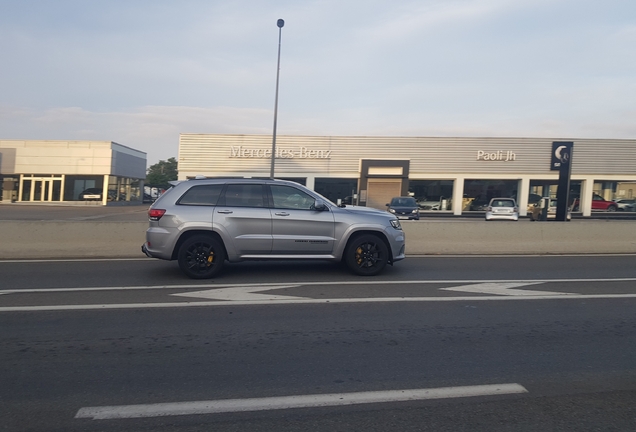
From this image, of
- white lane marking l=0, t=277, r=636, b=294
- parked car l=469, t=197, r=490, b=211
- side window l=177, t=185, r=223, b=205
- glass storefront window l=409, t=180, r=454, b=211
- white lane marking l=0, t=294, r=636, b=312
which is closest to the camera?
white lane marking l=0, t=294, r=636, b=312

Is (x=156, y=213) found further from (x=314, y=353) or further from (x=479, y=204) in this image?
(x=479, y=204)

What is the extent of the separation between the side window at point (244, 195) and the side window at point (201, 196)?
220mm

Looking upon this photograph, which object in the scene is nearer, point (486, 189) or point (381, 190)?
point (486, 189)

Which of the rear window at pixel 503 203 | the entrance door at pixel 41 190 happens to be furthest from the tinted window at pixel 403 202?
the entrance door at pixel 41 190

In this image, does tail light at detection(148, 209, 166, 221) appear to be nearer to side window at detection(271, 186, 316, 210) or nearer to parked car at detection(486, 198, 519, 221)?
side window at detection(271, 186, 316, 210)

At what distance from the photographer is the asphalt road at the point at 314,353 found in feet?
14.4

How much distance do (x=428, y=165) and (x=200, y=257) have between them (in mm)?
33591

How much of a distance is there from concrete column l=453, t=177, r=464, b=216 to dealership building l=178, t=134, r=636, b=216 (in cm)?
8

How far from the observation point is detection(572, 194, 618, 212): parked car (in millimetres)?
41375

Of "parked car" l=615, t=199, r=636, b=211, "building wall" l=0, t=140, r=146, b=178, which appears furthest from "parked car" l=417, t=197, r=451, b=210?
"building wall" l=0, t=140, r=146, b=178

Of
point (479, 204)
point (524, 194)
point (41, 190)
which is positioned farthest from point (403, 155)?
point (41, 190)

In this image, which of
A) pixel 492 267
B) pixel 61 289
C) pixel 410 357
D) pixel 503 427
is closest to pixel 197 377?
pixel 410 357

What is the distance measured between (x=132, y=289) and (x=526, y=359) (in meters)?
6.41

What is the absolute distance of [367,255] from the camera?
34.5 ft
